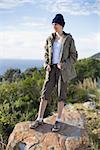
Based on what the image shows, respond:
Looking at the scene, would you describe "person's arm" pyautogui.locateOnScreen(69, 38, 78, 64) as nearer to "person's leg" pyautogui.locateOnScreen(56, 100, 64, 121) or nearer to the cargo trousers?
the cargo trousers

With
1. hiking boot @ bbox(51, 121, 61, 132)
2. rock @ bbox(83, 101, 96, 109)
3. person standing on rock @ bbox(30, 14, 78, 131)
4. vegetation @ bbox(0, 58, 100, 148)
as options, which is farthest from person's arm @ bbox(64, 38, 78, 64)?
rock @ bbox(83, 101, 96, 109)

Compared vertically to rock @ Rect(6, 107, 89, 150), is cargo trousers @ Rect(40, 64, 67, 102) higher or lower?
higher

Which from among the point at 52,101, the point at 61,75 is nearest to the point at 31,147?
the point at 61,75

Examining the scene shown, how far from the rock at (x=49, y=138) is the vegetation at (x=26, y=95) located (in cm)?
64

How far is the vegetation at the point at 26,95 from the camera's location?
5.41m

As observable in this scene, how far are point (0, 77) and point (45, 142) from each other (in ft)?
10.8

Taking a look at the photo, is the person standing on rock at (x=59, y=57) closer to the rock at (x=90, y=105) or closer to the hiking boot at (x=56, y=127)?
the hiking boot at (x=56, y=127)

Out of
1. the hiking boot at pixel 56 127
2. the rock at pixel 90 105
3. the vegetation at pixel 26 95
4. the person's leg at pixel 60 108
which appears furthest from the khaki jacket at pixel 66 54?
the rock at pixel 90 105

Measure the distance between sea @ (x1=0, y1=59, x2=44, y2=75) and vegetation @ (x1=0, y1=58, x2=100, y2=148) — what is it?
78 millimetres

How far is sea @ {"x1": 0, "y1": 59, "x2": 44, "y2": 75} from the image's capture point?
650 centimetres

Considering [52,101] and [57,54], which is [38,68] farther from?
[57,54]

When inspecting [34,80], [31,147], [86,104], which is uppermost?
[34,80]

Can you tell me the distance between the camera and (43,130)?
13.6ft

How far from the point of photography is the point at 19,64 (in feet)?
23.9
